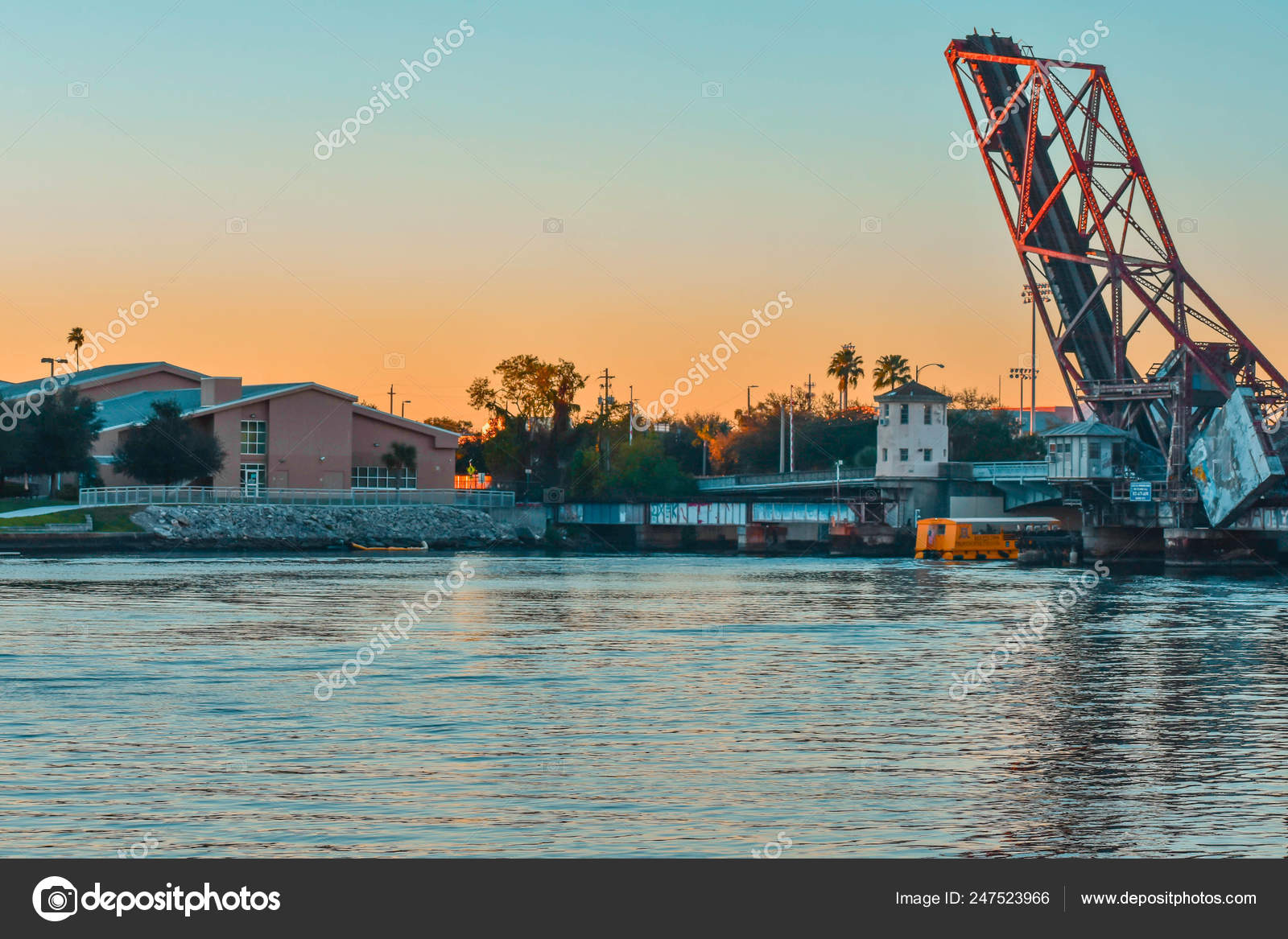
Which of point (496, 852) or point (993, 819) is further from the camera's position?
point (993, 819)

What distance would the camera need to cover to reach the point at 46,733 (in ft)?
58.9

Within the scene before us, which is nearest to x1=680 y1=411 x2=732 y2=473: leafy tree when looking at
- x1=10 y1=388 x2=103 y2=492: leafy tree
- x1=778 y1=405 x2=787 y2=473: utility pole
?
x1=778 y1=405 x2=787 y2=473: utility pole

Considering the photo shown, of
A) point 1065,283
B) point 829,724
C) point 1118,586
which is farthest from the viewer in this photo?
point 1065,283

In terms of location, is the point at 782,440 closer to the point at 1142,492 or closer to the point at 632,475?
the point at 632,475

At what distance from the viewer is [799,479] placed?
10675cm

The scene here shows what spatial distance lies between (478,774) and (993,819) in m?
5.11

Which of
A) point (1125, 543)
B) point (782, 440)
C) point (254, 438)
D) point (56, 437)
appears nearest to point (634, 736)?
point (1125, 543)

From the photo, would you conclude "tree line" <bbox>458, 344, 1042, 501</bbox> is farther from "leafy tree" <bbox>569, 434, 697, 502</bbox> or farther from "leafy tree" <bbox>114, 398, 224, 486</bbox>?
"leafy tree" <bbox>114, 398, 224, 486</bbox>

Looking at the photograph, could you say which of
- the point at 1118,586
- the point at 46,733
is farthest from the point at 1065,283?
the point at 46,733

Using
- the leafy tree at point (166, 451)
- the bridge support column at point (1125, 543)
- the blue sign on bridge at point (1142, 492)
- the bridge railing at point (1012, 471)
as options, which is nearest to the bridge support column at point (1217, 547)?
the blue sign on bridge at point (1142, 492)

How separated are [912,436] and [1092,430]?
2476cm

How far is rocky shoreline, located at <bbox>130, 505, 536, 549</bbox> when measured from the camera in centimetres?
8781
